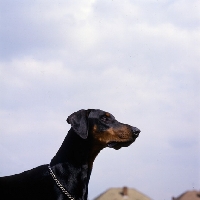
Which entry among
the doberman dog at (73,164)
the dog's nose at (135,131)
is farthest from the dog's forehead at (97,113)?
the dog's nose at (135,131)

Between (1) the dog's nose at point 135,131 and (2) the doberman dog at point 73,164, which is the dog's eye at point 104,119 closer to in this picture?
(2) the doberman dog at point 73,164

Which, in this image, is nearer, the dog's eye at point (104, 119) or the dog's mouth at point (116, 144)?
the dog's mouth at point (116, 144)

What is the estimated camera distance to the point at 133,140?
6152 mm

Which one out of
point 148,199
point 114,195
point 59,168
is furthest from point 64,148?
point 148,199

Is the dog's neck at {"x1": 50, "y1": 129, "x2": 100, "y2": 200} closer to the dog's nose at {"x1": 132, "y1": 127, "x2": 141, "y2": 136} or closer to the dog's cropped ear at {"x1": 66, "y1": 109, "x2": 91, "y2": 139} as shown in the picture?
the dog's cropped ear at {"x1": 66, "y1": 109, "x2": 91, "y2": 139}

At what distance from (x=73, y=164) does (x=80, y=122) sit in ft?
2.25

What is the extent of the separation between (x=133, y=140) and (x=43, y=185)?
4.92 feet

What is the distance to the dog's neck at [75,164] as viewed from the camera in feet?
18.4

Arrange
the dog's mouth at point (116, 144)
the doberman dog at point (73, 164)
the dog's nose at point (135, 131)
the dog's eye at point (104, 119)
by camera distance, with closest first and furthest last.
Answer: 1. the doberman dog at point (73, 164)
2. the dog's mouth at point (116, 144)
3. the dog's nose at point (135, 131)
4. the dog's eye at point (104, 119)

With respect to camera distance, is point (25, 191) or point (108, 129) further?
point (108, 129)

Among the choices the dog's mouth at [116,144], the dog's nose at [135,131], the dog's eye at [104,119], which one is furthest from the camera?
the dog's eye at [104,119]

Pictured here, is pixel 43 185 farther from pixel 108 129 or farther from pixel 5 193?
pixel 108 129

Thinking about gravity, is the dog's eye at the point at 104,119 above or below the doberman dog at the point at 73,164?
above

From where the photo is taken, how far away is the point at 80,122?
6.09 m
